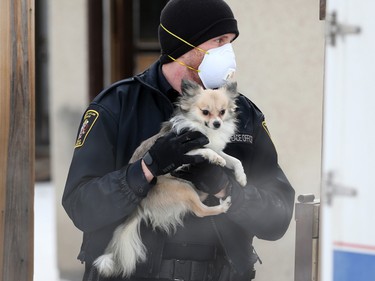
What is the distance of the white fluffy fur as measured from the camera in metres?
2.63

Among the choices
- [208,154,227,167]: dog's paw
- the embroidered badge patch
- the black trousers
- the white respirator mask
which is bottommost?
the black trousers

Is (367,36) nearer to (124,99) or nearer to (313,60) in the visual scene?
→ (124,99)

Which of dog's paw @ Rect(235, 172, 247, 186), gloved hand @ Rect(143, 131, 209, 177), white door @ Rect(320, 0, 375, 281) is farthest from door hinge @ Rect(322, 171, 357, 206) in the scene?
dog's paw @ Rect(235, 172, 247, 186)

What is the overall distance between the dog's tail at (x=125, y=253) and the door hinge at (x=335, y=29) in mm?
1061

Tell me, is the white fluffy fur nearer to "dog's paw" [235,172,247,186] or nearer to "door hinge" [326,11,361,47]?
"dog's paw" [235,172,247,186]

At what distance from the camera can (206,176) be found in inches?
103

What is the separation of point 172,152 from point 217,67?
402 mm

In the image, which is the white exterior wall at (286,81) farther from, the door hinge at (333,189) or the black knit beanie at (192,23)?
the door hinge at (333,189)

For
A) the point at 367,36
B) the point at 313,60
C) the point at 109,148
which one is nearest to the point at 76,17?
the point at 313,60

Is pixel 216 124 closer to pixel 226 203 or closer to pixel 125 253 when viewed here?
pixel 226 203

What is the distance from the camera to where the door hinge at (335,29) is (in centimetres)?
203

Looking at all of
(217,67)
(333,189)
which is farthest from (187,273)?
(333,189)

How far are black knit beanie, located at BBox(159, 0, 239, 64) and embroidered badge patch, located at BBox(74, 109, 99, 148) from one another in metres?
0.37

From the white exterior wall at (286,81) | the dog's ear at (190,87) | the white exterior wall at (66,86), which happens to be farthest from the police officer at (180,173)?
the white exterior wall at (66,86)
